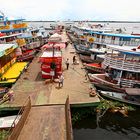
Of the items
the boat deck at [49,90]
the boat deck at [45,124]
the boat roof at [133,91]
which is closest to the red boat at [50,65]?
the boat deck at [49,90]

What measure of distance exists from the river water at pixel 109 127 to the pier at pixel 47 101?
9.43 ft

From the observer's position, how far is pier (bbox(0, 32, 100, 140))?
47.3 feet

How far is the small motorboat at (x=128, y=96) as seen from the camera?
2223 centimetres

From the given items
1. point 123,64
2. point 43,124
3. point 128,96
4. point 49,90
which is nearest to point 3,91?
point 49,90

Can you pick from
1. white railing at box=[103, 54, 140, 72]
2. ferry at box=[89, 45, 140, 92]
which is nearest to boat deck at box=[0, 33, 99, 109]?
ferry at box=[89, 45, 140, 92]

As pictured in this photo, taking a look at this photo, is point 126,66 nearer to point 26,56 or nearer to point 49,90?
point 49,90

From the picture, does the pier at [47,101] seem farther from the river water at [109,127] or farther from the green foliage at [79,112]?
the river water at [109,127]

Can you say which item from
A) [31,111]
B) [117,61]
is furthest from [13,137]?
[117,61]

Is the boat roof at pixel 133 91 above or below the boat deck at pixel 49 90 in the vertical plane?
below

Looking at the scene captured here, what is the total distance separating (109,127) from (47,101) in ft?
23.0

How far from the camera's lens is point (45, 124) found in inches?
600

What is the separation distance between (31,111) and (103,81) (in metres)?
12.5

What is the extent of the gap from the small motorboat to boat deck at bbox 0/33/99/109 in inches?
131

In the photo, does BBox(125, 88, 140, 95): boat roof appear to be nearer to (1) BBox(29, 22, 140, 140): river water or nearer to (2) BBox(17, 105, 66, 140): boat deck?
(1) BBox(29, 22, 140, 140): river water
